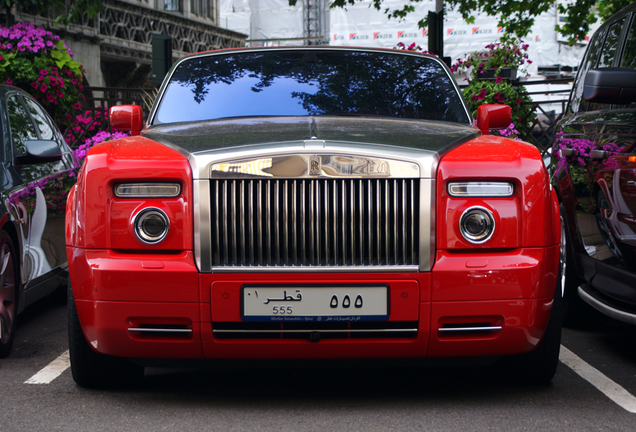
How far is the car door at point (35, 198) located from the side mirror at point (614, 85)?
333cm

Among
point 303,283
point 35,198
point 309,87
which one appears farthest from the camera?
point 35,198

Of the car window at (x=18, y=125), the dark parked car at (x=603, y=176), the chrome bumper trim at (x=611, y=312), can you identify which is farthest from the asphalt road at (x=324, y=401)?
the car window at (x=18, y=125)

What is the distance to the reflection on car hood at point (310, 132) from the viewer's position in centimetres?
346

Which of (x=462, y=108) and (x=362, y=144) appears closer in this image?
(x=362, y=144)

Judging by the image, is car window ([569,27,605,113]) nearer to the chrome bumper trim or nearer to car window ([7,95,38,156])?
→ the chrome bumper trim

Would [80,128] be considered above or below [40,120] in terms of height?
below

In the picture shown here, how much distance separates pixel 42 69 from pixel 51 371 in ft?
26.5

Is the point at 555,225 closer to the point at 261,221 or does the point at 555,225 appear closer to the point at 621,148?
the point at 621,148

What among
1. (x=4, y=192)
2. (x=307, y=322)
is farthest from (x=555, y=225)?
(x=4, y=192)

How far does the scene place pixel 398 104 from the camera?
4531mm

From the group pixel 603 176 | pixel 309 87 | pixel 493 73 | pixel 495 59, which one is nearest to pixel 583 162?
pixel 603 176

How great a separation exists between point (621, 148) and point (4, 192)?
342 centimetres

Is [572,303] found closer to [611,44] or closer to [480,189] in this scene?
[611,44]

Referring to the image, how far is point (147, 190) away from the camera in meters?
3.33
